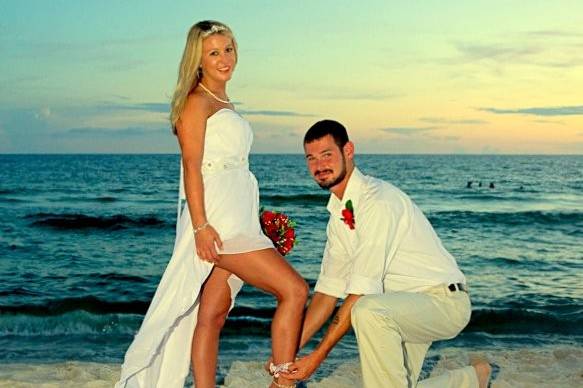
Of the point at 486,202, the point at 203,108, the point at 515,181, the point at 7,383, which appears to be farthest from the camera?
the point at 515,181

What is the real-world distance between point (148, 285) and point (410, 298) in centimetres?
885

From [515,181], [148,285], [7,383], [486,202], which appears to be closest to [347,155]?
[7,383]

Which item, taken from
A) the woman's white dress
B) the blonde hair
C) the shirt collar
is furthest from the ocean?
the blonde hair

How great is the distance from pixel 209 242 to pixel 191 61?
0.99m

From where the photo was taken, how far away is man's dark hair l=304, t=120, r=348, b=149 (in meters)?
4.11

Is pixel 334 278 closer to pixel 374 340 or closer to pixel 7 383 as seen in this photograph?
pixel 374 340

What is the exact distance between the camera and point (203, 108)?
4.18 metres

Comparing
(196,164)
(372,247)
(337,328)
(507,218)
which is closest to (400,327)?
(337,328)

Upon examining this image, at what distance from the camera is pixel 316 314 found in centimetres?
439

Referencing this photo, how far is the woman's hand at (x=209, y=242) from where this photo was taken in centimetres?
421

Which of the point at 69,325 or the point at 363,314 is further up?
the point at 363,314

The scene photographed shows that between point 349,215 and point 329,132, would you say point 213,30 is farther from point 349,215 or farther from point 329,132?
point 349,215

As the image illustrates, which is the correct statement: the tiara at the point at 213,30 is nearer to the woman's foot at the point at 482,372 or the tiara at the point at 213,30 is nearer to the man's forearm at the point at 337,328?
the man's forearm at the point at 337,328

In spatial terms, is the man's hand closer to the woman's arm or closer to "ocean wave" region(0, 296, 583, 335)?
the woman's arm
